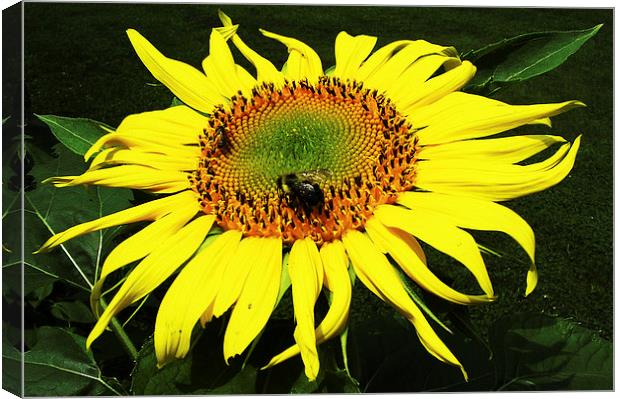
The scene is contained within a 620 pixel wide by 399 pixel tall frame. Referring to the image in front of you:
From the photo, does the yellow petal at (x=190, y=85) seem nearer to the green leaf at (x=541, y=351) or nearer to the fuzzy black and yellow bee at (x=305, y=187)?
the fuzzy black and yellow bee at (x=305, y=187)

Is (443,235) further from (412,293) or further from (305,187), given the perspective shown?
(305,187)

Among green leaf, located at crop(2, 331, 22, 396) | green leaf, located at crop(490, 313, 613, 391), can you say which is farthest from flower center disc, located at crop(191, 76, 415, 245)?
green leaf, located at crop(2, 331, 22, 396)

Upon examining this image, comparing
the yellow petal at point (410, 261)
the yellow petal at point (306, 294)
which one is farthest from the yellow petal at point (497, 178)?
the yellow petal at point (306, 294)

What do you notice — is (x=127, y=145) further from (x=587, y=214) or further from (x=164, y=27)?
(x=587, y=214)

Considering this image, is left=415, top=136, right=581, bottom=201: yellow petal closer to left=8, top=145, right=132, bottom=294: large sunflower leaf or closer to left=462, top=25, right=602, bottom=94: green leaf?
left=462, top=25, right=602, bottom=94: green leaf

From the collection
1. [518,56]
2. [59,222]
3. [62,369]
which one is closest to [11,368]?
[62,369]
